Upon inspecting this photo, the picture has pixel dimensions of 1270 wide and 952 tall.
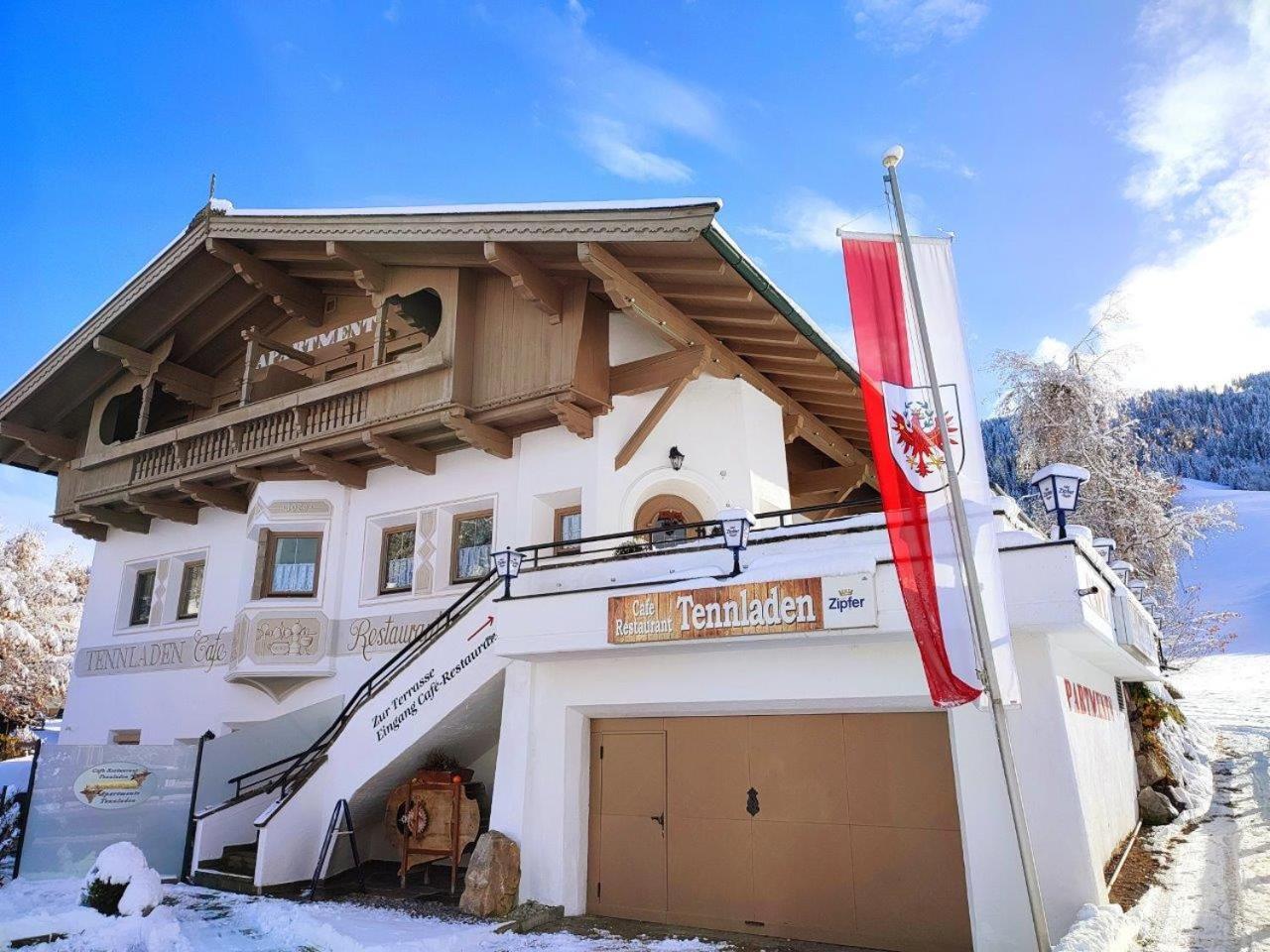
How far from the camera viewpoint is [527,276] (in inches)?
474

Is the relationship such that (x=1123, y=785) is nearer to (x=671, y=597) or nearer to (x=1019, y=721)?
(x=1019, y=721)

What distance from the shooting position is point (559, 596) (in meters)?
9.38

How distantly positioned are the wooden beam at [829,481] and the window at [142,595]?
48.0 ft

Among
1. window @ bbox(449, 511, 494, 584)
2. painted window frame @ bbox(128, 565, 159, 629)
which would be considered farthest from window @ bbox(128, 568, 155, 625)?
window @ bbox(449, 511, 494, 584)

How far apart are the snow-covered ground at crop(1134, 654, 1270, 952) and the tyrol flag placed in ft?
10.9

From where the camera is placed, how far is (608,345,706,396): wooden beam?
40.6ft

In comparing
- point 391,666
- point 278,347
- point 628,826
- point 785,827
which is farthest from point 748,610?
point 278,347

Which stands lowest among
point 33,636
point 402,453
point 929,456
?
point 929,456

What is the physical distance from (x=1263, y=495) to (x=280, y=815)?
12033 cm

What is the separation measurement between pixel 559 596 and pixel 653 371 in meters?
4.50

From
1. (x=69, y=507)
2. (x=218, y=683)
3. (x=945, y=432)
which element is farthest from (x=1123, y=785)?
(x=69, y=507)

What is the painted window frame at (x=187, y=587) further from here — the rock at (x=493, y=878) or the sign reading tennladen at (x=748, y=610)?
the sign reading tennladen at (x=748, y=610)

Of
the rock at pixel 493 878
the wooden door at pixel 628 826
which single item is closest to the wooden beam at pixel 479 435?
the wooden door at pixel 628 826

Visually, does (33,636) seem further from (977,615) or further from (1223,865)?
(1223,865)
